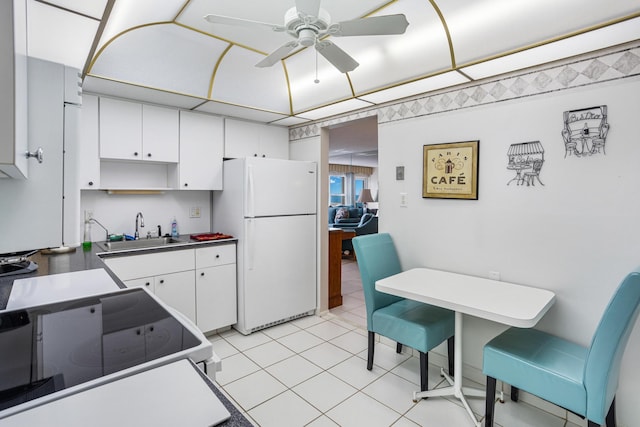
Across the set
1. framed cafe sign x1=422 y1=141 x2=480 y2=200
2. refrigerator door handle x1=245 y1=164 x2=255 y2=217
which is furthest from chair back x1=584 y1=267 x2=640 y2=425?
refrigerator door handle x1=245 y1=164 x2=255 y2=217

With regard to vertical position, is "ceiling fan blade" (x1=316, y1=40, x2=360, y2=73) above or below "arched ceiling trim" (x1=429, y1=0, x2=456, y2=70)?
below

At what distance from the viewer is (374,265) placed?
2674 mm

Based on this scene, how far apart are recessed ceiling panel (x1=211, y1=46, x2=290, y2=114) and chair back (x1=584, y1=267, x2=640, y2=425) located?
9.36ft

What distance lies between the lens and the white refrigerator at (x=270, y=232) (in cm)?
324

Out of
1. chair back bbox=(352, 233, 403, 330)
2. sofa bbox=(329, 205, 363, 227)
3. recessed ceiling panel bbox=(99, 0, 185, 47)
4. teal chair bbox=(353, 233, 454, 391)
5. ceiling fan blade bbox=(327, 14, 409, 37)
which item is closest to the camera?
ceiling fan blade bbox=(327, 14, 409, 37)

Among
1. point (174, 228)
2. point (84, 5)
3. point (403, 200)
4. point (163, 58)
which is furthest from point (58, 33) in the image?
point (403, 200)

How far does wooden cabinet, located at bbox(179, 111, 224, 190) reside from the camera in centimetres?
326

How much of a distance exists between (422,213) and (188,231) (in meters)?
2.43

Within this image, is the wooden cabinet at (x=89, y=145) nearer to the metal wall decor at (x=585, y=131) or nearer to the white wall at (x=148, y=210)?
the white wall at (x=148, y=210)

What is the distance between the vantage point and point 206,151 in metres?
3.41

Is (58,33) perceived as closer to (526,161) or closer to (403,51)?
(403,51)

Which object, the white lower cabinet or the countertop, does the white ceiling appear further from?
the white lower cabinet

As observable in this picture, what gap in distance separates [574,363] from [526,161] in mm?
1251

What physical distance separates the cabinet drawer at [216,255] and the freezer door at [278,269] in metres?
0.18
